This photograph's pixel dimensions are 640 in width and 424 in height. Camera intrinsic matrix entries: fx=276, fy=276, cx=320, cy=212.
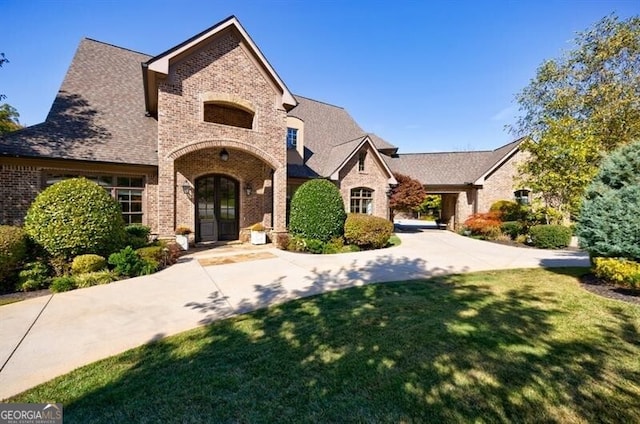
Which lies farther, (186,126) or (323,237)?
(323,237)

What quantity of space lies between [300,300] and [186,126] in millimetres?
8349

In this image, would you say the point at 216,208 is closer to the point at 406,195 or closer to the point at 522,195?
the point at 406,195

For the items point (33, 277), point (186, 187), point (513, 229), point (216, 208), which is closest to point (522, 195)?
point (513, 229)

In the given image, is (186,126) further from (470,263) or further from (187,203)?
(470,263)

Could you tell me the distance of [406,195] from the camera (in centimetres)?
1839

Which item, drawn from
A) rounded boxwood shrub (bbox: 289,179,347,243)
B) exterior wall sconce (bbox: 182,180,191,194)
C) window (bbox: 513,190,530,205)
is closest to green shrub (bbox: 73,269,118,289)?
exterior wall sconce (bbox: 182,180,191,194)

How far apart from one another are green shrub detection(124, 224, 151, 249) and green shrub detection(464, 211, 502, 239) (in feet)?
57.4

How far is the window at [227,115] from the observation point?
41.4 feet

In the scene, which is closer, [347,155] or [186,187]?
[186,187]

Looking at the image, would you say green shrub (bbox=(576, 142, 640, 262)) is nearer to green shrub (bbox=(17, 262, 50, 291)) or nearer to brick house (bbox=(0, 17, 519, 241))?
brick house (bbox=(0, 17, 519, 241))

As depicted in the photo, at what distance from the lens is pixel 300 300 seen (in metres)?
5.75

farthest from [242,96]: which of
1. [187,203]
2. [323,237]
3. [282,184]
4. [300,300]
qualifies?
[300,300]

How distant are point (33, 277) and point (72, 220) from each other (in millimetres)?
1496

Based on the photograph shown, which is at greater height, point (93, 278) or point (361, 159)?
point (361, 159)
